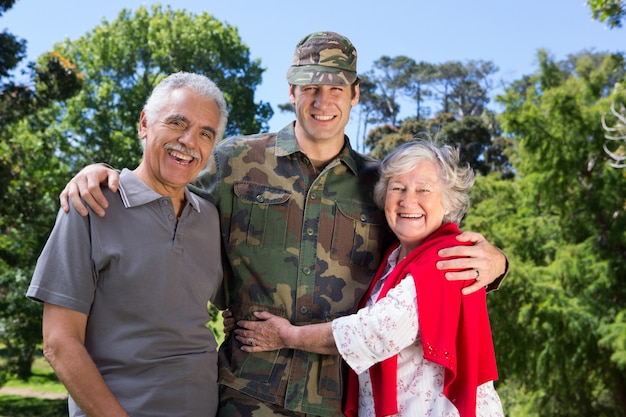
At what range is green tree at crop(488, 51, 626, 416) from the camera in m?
15.0

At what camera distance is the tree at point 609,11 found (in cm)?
730

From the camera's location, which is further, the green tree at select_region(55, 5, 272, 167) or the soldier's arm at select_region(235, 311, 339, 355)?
the green tree at select_region(55, 5, 272, 167)

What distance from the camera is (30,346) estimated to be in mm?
18891

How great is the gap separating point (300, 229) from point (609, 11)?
227 inches

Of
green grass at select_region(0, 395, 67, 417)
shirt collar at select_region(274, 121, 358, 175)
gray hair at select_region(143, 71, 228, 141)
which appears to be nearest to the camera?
gray hair at select_region(143, 71, 228, 141)

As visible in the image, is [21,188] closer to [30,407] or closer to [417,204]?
[30,407]

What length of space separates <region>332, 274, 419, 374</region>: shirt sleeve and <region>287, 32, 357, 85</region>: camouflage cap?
1.11 m

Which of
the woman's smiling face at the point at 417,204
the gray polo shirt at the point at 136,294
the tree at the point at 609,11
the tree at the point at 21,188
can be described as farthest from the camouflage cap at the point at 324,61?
the tree at the point at 21,188

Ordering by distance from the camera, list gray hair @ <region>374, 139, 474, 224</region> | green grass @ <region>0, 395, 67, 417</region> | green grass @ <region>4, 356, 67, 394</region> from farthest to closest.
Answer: green grass @ <region>4, 356, 67, 394</region>
green grass @ <region>0, 395, 67, 417</region>
gray hair @ <region>374, 139, 474, 224</region>

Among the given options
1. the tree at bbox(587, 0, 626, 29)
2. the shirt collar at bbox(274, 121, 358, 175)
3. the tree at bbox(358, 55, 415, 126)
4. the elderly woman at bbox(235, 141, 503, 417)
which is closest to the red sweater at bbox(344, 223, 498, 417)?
the elderly woman at bbox(235, 141, 503, 417)

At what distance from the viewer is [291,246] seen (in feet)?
10.6

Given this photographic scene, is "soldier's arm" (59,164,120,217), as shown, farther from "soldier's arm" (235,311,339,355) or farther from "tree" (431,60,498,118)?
"tree" (431,60,498,118)

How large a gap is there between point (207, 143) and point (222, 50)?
23148 millimetres

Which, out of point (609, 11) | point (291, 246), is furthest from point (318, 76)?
point (609, 11)
